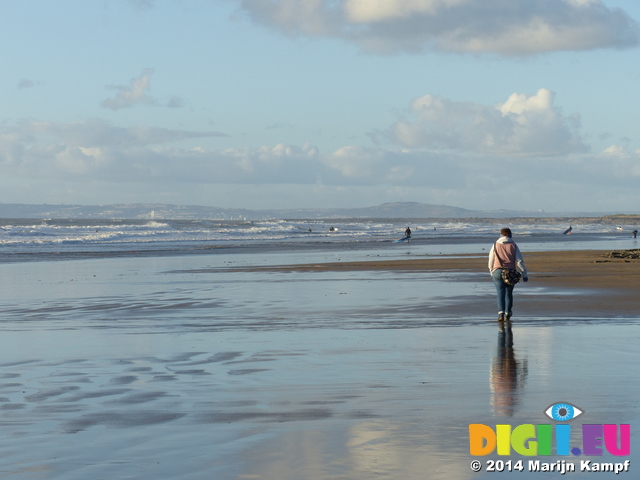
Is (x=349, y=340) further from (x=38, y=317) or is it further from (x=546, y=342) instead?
(x=38, y=317)

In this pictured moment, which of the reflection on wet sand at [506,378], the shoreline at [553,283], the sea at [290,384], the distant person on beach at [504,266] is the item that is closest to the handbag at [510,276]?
the distant person on beach at [504,266]

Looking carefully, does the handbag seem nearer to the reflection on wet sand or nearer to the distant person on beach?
the distant person on beach

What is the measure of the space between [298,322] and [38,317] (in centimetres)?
560

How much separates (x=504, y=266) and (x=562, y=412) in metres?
8.54

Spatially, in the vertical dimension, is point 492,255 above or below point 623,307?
above

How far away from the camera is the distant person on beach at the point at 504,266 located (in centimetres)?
1526

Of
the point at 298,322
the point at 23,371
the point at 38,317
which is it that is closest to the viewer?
the point at 23,371

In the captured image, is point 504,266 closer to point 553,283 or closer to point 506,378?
point 506,378

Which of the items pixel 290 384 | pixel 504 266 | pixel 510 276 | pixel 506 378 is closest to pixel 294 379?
pixel 290 384

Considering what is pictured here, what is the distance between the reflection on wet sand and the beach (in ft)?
0.13

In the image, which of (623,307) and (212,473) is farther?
(623,307)

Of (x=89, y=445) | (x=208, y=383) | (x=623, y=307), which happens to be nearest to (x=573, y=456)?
(x=89, y=445)

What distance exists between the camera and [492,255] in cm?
1612

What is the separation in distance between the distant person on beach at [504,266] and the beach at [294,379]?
428 mm
